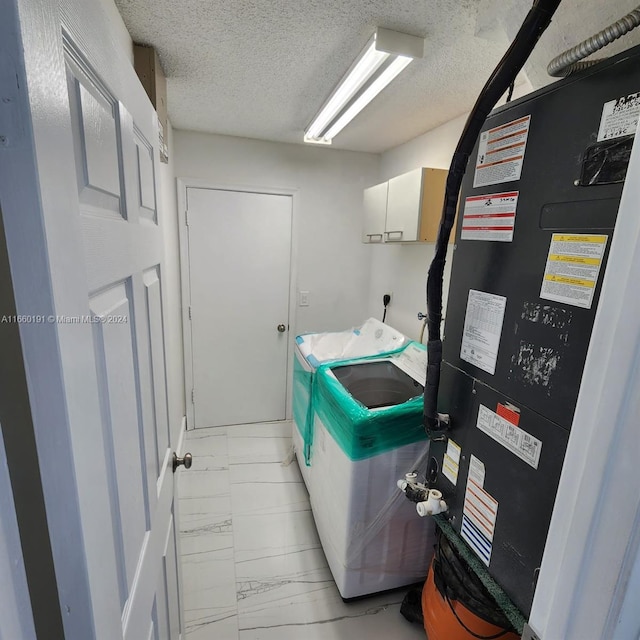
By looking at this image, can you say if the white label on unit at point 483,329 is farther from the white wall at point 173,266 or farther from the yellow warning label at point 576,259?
the white wall at point 173,266

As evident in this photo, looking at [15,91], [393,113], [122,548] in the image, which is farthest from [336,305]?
[15,91]

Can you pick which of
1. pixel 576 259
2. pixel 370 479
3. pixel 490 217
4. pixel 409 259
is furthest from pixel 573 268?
pixel 409 259

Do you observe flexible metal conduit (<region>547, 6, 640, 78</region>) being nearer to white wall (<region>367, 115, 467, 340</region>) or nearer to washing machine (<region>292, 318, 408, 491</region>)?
white wall (<region>367, 115, 467, 340</region>)

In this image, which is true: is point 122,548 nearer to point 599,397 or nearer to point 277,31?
point 599,397

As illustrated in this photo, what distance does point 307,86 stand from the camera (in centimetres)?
172

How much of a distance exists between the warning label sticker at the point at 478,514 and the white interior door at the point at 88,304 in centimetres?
79

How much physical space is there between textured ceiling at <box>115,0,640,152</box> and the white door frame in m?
0.54

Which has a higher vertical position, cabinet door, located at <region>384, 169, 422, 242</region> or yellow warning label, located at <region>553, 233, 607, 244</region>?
cabinet door, located at <region>384, 169, 422, 242</region>

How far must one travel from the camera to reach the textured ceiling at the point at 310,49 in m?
1.11

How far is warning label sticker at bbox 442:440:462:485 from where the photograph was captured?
0.93m

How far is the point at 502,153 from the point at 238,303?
95.5 inches

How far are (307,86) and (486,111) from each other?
1.29 m

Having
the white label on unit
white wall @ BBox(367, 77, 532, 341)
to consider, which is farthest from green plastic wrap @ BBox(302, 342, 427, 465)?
white wall @ BBox(367, 77, 532, 341)

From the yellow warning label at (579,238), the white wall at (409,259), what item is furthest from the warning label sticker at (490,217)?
the white wall at (409,259)
